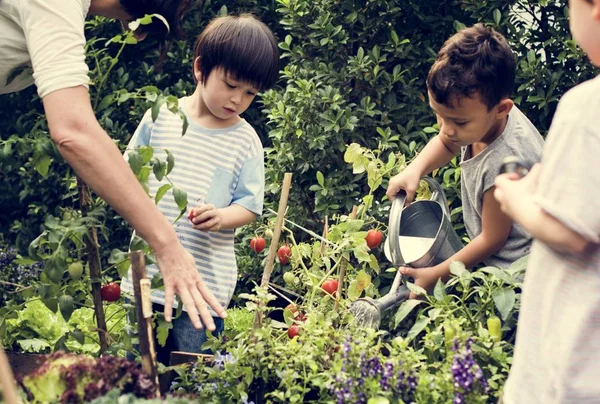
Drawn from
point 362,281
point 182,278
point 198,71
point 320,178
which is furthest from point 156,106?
point 320,178

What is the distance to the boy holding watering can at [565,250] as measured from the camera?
158 cm

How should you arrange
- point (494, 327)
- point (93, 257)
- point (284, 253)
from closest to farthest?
point (494, 327) < point (93, 257) < point (284, 253)

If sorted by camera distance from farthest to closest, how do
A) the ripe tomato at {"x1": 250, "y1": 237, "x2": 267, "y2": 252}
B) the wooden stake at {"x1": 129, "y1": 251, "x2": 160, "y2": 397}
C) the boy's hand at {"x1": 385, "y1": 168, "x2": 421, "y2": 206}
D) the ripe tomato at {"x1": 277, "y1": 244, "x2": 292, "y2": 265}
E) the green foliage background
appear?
the green foliage background < the ripe tomato at {"x1": 250, "y1": 237, "x2": 267, "y2": 252} < the ripe tomato at {"x1": 277, "y1": 244, "x2": 292, "y2": 265} < the boy's hand at {"x1": 385, "y1": 168, "x2": 421, "y2": 206} < the wooden stake at {"x1": 129, "y1": 251, "x2": 160, "y2": 397}

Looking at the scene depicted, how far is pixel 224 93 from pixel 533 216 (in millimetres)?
1460

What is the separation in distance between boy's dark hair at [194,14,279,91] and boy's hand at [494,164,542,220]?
1297mm

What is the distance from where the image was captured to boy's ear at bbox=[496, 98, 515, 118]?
2.69m

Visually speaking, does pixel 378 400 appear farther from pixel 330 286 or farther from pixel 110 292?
pixel 110 292

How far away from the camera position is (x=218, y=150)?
9.71 feet

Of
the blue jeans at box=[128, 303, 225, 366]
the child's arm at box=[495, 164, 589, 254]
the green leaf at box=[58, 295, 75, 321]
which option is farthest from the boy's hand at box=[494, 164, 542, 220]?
the blue jeans at box=[128, 303, 225, 366]

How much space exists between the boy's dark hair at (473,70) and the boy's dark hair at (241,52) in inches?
21.3

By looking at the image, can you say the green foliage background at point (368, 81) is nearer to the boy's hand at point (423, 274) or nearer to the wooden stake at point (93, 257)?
the boy's hand at point (423, 274)

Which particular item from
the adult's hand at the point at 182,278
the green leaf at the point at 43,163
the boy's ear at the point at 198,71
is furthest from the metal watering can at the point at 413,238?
the green leaf at the point at 43,163

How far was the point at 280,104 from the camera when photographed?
12.4 ft

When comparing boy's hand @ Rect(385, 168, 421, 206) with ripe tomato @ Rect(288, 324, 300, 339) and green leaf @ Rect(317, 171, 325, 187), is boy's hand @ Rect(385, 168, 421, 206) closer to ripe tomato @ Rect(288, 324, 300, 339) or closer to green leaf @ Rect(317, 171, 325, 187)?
ripe tomato @ Rect(288, 324, 300, 339)
